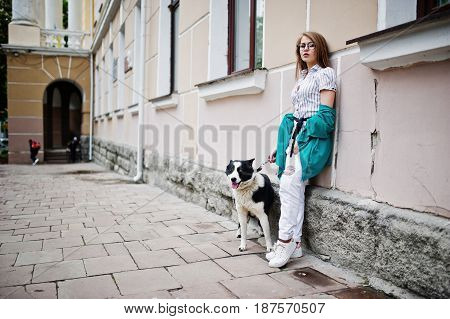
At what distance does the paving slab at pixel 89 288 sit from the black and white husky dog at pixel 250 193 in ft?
4.15

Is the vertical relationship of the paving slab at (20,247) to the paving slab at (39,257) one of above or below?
below

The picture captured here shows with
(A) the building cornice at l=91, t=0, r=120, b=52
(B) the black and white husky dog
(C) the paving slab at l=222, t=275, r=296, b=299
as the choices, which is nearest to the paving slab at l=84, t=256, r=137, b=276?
(C) the paving slab at l=222, t=275, r=296, b=299

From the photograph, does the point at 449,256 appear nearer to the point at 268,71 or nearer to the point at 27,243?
the point at 268,71

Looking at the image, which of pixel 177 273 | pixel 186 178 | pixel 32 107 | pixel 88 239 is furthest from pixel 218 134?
pixel 32 107

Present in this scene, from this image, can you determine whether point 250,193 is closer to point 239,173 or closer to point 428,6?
point 239,173

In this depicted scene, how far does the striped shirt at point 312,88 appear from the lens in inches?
118

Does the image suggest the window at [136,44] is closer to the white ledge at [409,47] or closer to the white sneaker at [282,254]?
the white sneaker at [282,254]

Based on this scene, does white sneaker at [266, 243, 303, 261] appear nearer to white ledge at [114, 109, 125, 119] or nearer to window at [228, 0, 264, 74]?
window at [228, 0, 264, 74]

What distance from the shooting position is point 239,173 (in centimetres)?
334

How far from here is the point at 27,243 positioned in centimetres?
378

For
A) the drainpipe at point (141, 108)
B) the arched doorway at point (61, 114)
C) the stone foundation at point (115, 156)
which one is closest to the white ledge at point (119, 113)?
the stone foundation at point (115, 156)

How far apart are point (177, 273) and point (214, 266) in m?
0.32

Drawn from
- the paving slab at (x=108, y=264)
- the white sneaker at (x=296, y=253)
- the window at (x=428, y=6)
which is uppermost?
the window at (x=428, y=6)

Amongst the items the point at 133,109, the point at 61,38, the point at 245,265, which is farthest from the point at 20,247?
the point at 61,38
